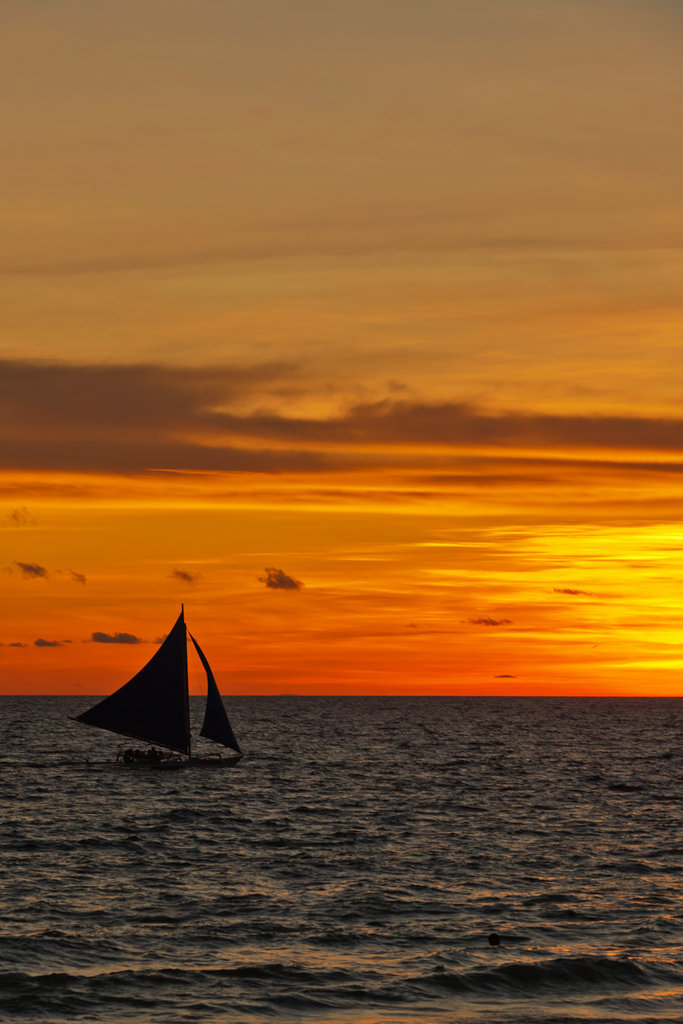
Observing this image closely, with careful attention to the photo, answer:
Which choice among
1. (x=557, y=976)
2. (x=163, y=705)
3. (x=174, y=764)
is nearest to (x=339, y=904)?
(x=557, y=976)

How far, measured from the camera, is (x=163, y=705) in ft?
274

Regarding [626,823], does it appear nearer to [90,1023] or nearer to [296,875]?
[296,875]

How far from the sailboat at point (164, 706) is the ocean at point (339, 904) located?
167 inches

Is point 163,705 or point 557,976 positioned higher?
point 163,705

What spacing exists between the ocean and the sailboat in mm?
4233

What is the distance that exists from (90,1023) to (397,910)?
45.9 feet

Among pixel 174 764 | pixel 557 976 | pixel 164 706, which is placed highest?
pixel 164 706

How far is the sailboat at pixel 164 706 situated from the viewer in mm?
82688

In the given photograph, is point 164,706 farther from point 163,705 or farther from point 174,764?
point 174,764

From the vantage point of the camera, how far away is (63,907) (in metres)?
39.7

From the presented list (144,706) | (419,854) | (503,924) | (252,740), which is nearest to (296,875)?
(419,854)

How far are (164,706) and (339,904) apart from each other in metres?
44.8

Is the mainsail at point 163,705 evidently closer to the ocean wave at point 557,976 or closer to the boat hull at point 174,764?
the boat hull at point 174,764

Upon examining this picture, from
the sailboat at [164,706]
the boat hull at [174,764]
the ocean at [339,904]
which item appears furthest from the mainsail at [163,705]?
the ocean at [339,904]
